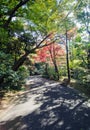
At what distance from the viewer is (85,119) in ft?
30.9

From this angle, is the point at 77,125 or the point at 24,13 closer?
the point at 77,125

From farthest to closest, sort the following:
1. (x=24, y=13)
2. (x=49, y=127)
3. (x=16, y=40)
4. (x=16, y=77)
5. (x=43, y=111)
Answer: (x=16, y=40)
(x=24, y=13)
(x=43, y=111)
(x=16, y=77)
(x=49, y=127)

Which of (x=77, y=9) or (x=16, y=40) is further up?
(x=77, y=9)

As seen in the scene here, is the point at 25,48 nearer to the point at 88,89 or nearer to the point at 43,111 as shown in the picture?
the point at 88,89

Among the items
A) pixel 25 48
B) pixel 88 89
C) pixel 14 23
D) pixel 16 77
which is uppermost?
pixel 14 23

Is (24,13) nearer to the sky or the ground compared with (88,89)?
nearer to the sky

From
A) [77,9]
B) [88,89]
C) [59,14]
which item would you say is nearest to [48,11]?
[59,14]

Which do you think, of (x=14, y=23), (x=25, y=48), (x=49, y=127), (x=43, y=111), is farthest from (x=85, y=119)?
(x=25, y=48)

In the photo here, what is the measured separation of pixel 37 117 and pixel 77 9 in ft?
42.1

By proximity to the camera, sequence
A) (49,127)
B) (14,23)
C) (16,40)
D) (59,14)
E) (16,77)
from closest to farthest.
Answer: (49,127), (16,77), (14,23), (59,14), (16,40)

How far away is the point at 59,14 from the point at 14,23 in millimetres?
4093

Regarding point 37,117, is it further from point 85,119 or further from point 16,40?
point 16,40

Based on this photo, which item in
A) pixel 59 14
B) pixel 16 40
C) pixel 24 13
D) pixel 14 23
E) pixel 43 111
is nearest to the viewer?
pixel 43 111

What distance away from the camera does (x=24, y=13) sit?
48.2 ft
